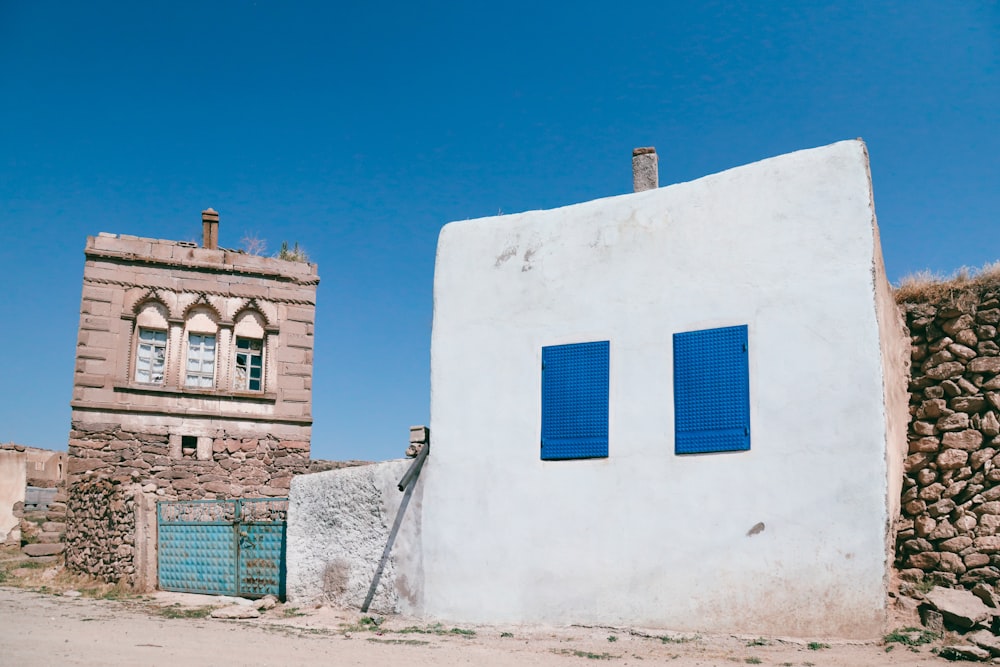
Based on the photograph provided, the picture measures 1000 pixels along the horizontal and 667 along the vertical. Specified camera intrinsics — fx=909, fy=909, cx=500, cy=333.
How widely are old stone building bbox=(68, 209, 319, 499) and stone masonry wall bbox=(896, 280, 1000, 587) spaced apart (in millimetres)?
14181

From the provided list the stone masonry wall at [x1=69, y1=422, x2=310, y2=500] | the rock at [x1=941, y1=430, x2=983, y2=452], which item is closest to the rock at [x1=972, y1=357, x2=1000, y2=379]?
the rock at [x1=941, y1=430, x2=983, y2=452]

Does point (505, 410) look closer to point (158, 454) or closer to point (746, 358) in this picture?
point (746, 358)

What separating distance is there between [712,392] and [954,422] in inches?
95.5

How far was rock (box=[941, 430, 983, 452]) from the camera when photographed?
8.88 m

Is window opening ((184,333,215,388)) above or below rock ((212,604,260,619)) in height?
above

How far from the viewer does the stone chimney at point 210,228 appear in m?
20.9

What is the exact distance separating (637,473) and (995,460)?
341 centimetres

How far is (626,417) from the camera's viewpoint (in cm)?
955

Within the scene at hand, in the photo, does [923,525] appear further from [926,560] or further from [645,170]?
[645,170]

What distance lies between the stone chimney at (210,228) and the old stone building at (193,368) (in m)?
0.03

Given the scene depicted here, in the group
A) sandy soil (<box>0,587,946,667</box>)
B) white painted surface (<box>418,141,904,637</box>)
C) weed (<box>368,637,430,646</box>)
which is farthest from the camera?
weed (<box>368,637,430,646</box>)

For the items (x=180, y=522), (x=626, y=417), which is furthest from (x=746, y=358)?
(x=180, y=522)

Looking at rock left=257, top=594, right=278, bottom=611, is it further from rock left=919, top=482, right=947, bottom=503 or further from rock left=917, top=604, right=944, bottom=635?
rock left=919, top=482, right=947, bottom=503

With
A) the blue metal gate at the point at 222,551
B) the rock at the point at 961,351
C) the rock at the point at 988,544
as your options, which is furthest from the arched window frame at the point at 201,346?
the rock at the point at 988,544
